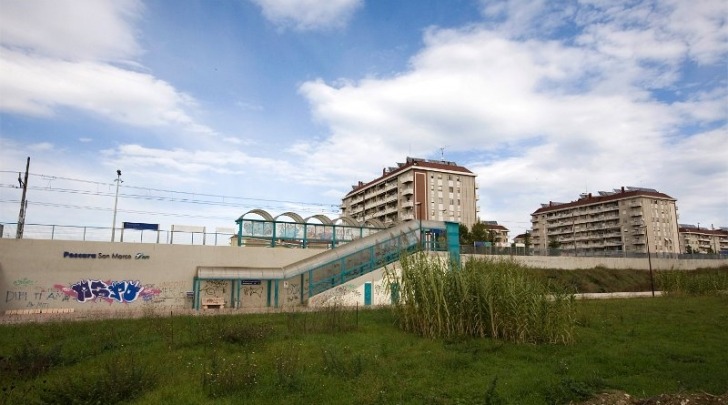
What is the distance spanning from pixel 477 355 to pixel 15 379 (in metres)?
10.2

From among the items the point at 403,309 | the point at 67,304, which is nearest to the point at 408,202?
the point at 67,304

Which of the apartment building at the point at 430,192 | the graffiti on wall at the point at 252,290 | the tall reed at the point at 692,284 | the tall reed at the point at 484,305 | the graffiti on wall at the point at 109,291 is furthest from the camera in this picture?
the apartment building at the point at 430,192

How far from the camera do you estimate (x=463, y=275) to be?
15.1 m

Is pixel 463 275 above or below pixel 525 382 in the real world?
above

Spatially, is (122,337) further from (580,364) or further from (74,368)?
(580,364)

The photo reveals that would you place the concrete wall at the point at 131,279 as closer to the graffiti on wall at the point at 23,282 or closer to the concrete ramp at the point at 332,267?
the graffiti on wall at the point at 23,282

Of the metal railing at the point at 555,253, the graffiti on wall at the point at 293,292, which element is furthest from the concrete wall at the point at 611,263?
the graffiti on wall at the point at 293,292

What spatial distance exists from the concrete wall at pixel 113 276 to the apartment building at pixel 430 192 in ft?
195

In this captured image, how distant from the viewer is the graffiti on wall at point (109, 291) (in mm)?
29094

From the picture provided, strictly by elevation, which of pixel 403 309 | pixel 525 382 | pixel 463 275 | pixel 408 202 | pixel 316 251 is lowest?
pixel 525 382

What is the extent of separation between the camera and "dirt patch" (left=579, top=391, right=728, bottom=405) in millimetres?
7480

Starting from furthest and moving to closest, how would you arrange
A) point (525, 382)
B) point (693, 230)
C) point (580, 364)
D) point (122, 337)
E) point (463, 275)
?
point (693, 230) → point (463, 275) → point (122, 337) → point (580, 364) → point (525, 382)

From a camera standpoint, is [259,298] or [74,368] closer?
[74,368]

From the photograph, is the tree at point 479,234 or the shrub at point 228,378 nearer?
the shrub at point 228,378
